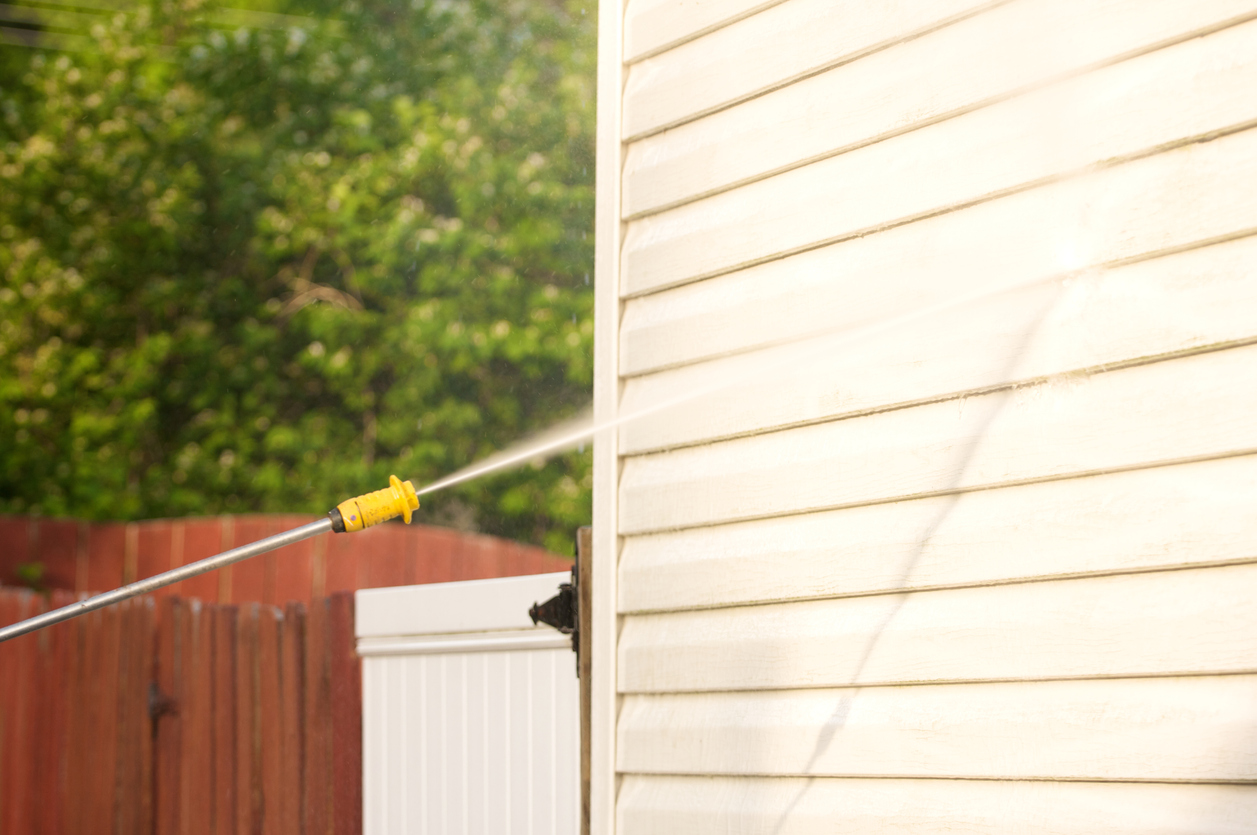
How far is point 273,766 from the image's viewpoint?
374 centimetres

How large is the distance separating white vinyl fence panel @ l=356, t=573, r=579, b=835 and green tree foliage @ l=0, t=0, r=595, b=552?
585 cm

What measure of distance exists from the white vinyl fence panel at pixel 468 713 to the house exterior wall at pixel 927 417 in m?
0.33

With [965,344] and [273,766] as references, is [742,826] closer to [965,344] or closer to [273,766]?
[965,344]

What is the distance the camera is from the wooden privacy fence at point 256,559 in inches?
281

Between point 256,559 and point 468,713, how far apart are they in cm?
481

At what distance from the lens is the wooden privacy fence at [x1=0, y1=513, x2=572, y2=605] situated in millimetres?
7141

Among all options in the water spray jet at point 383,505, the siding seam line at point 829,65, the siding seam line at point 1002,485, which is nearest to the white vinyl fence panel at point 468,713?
the water spray jet at point 383,505

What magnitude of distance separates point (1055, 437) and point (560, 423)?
27.3ft

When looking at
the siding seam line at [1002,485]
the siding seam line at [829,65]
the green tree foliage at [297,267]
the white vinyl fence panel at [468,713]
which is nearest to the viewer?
the siding seam line at [1002,485]

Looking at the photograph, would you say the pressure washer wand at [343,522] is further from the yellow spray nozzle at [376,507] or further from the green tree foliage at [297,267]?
the green tree foliage at [297,267]

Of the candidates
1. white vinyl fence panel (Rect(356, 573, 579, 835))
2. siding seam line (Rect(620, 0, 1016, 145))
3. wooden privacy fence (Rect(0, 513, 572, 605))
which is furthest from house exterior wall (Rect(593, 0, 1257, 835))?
wooden privacy fence (Rect(0, 513, 572, 605))

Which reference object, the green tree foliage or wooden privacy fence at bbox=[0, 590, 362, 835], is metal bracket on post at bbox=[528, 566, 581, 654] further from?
the green tree foliage

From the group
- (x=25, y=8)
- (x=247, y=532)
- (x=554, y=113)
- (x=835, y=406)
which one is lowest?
(x=835, y=406)

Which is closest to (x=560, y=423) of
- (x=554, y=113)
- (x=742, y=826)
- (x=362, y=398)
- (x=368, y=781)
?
(x=362, y=398)
